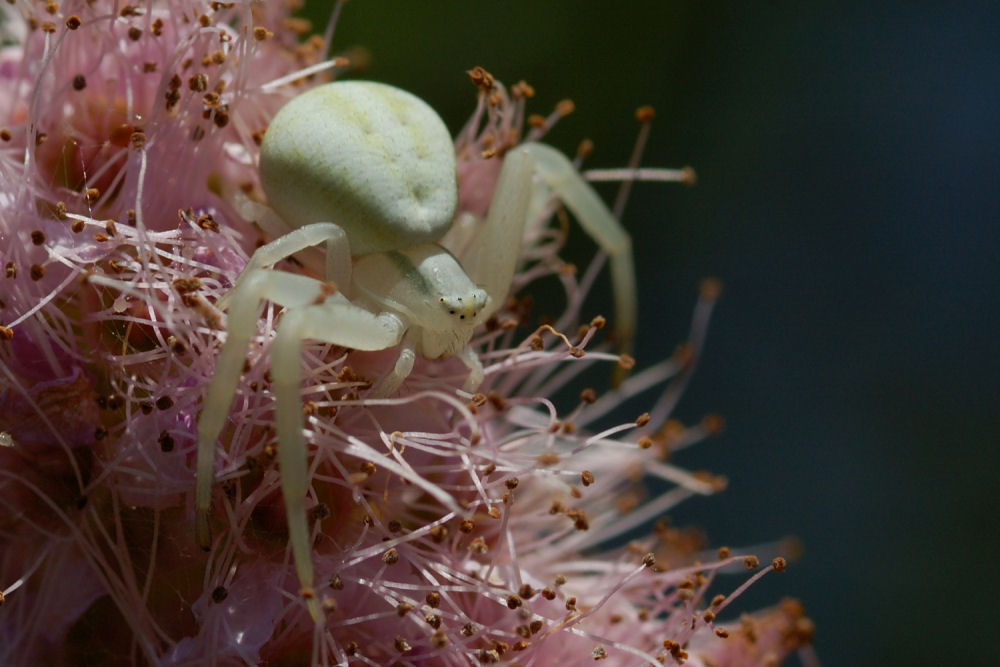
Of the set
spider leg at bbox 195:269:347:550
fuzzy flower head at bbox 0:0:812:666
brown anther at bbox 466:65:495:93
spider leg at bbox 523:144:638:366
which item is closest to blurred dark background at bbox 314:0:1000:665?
spider leg at bbox 523:144:638:366

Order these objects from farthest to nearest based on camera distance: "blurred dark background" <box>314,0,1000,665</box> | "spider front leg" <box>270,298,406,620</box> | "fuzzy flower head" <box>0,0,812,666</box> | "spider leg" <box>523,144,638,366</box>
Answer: "blurred dark background" <box>314,0,1000,665</box>
"spider leg" <box>523,144,638,366</box>
"fuzzy flower head" <box>0,0,812,666</box>
"spider front leg" <box>270,298,406,620</box>

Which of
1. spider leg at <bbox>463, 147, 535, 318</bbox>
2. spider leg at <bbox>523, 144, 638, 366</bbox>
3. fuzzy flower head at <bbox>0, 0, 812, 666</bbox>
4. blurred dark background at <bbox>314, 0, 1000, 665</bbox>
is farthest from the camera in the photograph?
blurred dark background at <bbox>314, 0, 1000, 665</bbox>

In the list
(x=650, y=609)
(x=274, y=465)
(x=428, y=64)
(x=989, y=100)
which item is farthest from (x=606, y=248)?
(x=989, y=100)

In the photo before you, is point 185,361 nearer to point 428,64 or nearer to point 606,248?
point 606,248

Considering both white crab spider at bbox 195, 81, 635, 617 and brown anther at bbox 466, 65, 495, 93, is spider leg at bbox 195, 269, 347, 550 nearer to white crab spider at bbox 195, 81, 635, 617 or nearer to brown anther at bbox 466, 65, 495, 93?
white crab spider at bbox 195, 81, 635, 617

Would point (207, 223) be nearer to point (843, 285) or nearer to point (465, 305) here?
point (465, 305)

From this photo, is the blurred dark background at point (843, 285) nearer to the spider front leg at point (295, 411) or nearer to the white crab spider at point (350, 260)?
the white crab spider at point (350, 260)

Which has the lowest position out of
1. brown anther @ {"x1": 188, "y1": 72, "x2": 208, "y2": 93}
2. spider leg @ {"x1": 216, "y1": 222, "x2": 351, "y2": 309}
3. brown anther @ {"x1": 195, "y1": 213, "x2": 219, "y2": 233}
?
brown anther @ {"x1": 195, "y1": 213, "x2": 219, "y2": 233}

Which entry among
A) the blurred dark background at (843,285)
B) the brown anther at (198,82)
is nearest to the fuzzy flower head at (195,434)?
the brown anther at (198,82)
